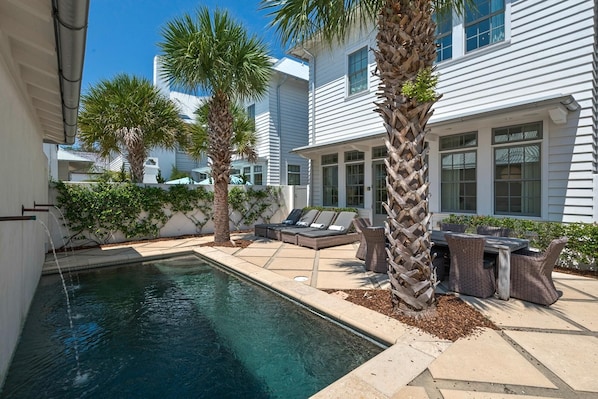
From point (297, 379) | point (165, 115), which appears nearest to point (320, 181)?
point (165, 115)

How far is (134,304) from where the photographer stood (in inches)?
184

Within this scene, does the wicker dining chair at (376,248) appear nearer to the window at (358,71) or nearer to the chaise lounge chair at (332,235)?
the chaise lounge chair at (332,235)

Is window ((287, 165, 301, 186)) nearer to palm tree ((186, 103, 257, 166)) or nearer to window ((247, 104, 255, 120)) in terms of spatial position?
palm tree ((186, 103, 257, 166))

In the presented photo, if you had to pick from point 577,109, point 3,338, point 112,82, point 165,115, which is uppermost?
point 112,82

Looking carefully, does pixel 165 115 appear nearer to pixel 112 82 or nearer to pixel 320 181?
pixel 112 82

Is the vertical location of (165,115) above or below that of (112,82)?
below

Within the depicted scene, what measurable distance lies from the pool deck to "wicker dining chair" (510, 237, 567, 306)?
13cm

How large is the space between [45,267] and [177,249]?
2823 mm

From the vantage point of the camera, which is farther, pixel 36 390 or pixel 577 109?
pixel 577 109

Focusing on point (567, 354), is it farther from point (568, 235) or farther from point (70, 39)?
point (70, 39)

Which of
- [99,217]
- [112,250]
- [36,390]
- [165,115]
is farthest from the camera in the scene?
[165,115]

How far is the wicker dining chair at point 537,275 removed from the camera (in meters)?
3.98

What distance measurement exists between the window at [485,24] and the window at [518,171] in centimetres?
244

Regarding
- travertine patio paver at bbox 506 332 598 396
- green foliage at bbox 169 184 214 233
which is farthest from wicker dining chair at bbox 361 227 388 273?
green foliage at bbox 169 184 214 233
